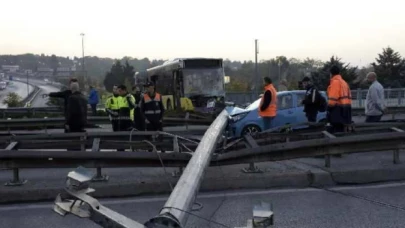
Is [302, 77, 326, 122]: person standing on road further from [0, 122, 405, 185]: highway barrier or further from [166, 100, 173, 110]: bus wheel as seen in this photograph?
[166, 100, 173, 110]: bus wheel

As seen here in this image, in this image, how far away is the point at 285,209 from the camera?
5914mm

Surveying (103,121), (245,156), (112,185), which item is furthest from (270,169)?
(103,121)

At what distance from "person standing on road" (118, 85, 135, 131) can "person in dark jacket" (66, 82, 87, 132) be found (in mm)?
1200

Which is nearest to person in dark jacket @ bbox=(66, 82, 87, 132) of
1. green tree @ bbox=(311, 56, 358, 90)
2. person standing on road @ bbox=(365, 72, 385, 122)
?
person standing on road @ bbox=(365, 72, 385, 122)

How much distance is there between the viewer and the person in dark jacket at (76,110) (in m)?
9.44

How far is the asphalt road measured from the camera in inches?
214

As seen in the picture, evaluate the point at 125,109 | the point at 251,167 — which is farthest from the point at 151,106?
the point at 251,167

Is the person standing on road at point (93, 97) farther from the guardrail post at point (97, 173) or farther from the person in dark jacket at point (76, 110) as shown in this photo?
the guardrail post at point (97, 173)

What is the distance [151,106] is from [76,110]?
156 cm

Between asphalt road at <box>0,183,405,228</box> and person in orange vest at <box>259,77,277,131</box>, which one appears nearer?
asphalt road at <box>0,183,405,228</box>

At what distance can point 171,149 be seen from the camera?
7762mm

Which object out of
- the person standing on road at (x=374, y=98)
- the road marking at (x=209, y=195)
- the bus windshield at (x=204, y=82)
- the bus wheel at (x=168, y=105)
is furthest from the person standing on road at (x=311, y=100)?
the bus wheel at (x=168, y=105)

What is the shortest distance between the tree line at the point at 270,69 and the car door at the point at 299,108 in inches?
139

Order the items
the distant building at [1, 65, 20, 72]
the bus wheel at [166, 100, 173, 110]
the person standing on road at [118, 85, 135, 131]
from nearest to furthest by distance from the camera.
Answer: the person standing on road at [118, 85, 135, 131]
the bus wheel at [166, 100, 173, 110]
the distant building at [1, 65, 20, 72]
